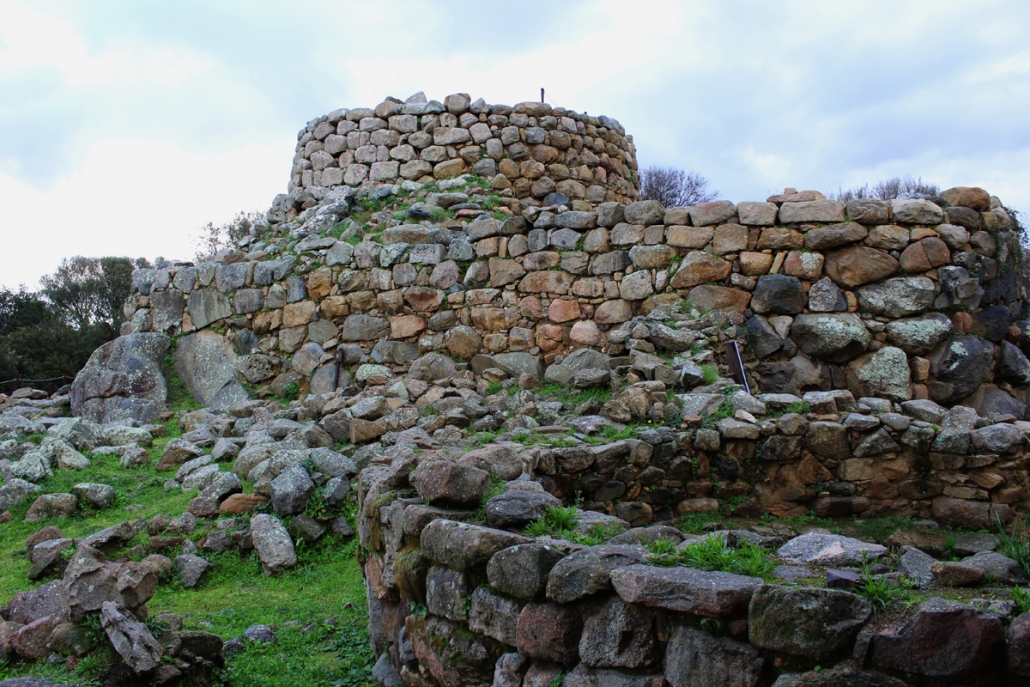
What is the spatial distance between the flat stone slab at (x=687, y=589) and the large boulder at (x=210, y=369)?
9.19 metres

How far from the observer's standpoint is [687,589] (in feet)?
8.78

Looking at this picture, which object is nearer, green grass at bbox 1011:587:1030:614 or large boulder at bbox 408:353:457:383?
green grass at bbox 1011:587:1030:614

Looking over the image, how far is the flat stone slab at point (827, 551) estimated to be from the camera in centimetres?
316

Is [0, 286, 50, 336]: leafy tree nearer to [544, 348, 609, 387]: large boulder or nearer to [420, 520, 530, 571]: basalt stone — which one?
[544, 348, 609, 387]: large boulder

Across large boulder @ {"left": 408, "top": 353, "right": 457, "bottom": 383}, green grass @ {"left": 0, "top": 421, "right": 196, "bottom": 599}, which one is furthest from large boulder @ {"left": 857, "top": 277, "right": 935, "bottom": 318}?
green grass @ {"left": 0, "top": 421, "right": 196, "bottom": 599}

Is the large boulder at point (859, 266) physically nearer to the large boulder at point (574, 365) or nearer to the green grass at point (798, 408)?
the green grass at point (798, 408)

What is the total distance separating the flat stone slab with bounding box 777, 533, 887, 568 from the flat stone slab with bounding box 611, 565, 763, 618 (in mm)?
616

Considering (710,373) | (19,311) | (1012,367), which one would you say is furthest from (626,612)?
(19,311)

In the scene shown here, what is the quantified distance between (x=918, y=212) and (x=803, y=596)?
7433mm

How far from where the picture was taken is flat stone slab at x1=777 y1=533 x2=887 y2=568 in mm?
3164

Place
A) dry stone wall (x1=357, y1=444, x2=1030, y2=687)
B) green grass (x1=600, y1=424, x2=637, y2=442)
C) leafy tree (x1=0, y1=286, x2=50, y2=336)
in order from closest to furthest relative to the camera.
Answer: dry stone wall (x1=357, y1=444, x2=1030, y2=687) < green grass (x1=600, y1=424, x2=637, y2=442) < leafy tree (x1=0, y1=286, x2=50, y2=336)

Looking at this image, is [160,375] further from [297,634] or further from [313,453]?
[297,634]

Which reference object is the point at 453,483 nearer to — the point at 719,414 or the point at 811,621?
the point at 811,621

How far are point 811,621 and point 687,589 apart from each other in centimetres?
42
